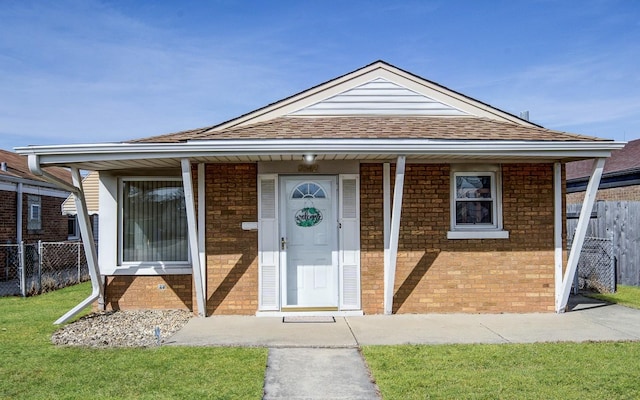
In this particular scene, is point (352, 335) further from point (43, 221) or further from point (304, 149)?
point (43, 221)

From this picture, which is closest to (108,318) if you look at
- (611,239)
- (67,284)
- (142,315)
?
(142,315)

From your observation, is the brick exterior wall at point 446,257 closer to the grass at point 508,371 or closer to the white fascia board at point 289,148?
the white fascia board at point 289,148

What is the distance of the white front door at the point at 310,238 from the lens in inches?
363

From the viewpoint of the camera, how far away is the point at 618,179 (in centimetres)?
1598

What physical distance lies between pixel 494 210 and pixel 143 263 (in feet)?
20.7

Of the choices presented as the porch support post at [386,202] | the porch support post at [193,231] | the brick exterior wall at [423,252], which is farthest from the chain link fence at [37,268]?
the porch support post at [386,202]

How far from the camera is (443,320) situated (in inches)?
336

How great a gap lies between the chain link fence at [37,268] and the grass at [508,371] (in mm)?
9511

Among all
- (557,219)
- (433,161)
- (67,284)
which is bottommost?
(67,284)

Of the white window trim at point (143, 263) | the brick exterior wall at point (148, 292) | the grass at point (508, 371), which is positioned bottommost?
the grass at point (508, 371)

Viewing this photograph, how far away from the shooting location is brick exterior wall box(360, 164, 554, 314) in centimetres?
912

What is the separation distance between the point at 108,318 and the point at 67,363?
9.38ft

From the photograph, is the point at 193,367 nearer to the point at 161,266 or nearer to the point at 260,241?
the point at 260,241

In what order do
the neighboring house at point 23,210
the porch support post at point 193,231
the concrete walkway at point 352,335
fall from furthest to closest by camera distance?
1. the neighboring house at point 23,210
2. the porch support post at point 193,231
3. the concrete walkway at point 352,335
